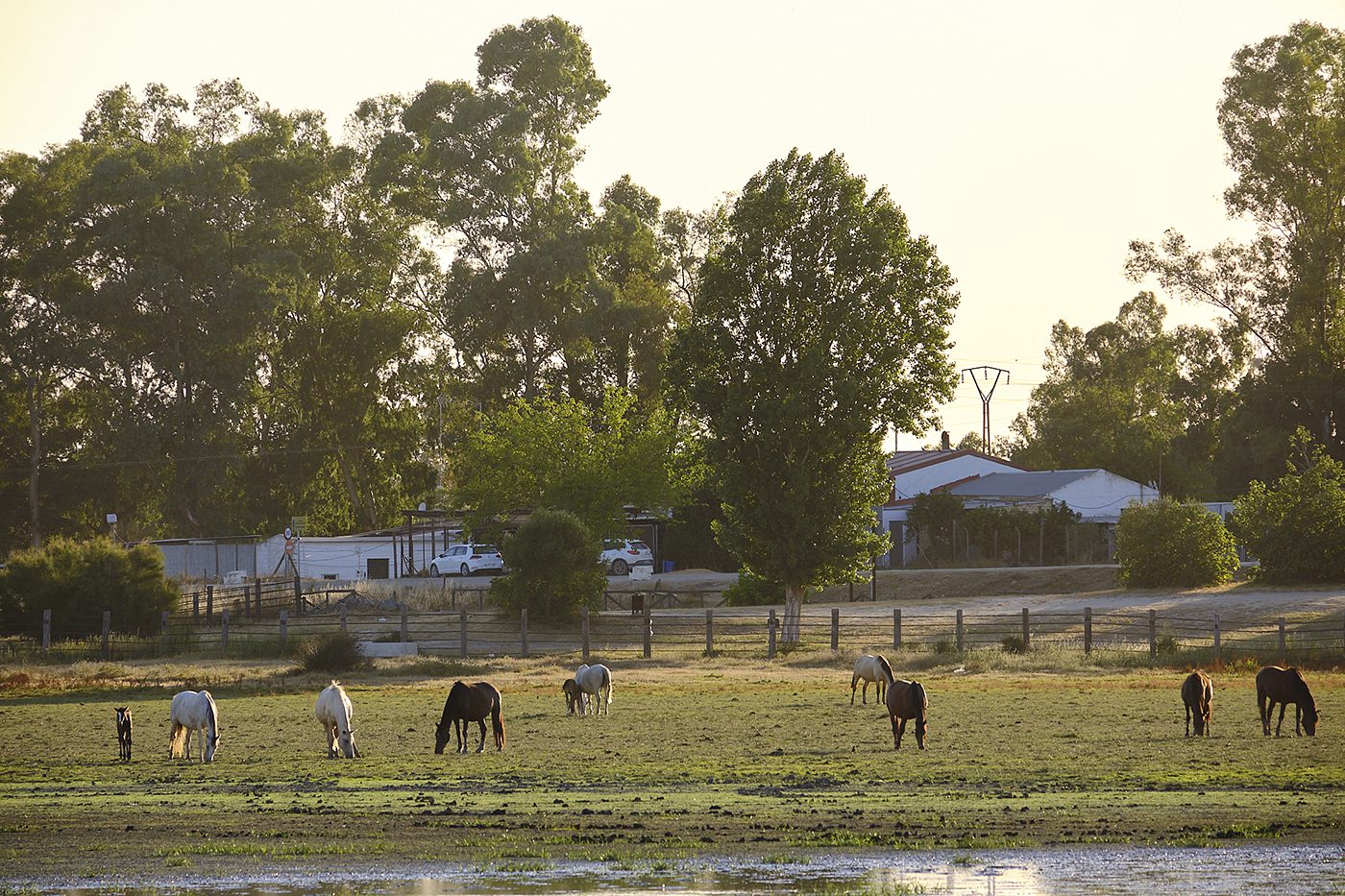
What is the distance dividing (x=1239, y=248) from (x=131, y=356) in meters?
56.7

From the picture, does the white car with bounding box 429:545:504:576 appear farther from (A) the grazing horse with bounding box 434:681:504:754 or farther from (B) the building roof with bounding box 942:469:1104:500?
(A) the grazing horse with bounding box 434:681:504:754

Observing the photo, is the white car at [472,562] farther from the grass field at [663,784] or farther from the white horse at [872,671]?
the white horse at [872,671]

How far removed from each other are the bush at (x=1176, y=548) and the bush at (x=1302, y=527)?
62.0 inches

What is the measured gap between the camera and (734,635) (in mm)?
48500

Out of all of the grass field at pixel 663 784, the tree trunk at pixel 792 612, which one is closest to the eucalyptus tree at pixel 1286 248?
the tree trunk at pixel 792 612

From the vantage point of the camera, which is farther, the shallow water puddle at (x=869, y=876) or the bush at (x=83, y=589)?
the bush at (x=83, y=589)

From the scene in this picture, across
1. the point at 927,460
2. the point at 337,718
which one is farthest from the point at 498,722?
the point at 927,460

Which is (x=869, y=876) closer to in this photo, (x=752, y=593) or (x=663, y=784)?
(x=663, y=784)

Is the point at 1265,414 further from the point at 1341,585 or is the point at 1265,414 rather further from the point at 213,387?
the point at 213,387

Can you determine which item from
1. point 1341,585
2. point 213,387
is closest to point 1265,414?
point 1341,585

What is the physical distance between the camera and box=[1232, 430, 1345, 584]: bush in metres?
53.8

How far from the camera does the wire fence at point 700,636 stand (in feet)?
137

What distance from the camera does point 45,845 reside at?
1520 cm

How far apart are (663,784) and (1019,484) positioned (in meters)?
65.8
